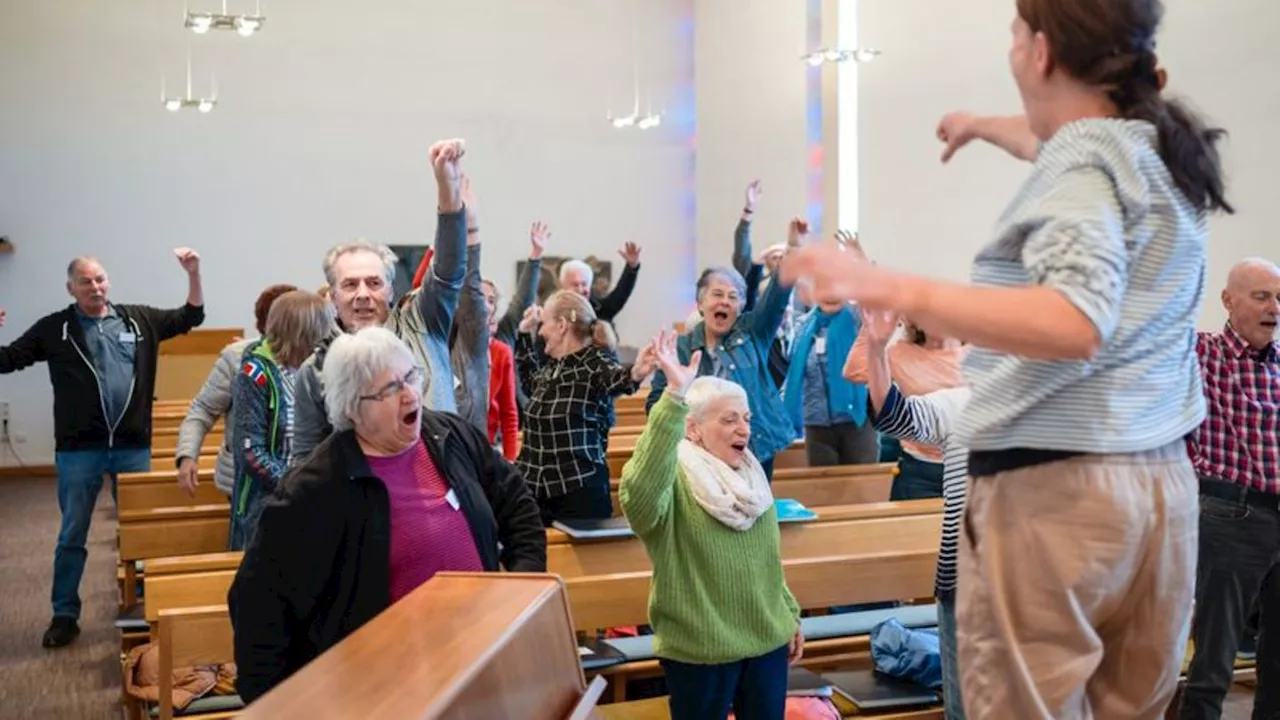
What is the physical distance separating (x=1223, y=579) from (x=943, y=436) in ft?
4.58

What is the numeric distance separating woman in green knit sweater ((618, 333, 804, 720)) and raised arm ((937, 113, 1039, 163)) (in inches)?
56.8

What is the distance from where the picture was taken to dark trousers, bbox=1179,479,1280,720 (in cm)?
402

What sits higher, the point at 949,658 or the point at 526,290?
the point at 526,290

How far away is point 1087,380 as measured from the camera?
4.81 ft

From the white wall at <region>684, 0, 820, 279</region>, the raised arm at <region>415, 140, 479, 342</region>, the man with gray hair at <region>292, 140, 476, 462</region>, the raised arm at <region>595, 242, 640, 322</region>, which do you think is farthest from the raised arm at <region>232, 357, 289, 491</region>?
the white wall at <region>684, 0, 820, 279</region>

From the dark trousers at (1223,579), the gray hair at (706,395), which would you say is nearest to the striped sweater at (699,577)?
the gray hair at (706,395)

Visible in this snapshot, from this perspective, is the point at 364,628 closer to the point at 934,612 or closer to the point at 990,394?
the point at 990,394

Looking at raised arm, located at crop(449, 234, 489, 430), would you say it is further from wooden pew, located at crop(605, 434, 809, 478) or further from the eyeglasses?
wooden pew, located at crop(605, 434, 809, 478)

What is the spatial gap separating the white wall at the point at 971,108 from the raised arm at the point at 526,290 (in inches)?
132

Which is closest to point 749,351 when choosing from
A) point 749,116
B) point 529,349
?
point 529,349

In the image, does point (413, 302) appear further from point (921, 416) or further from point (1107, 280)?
point (1107, 280)

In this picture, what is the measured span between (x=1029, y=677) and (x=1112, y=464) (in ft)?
0.86

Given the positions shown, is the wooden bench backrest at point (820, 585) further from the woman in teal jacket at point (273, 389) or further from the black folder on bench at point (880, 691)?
the woman in teal jacket at point (273, 389)

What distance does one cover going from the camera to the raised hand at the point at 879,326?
2.30 m
